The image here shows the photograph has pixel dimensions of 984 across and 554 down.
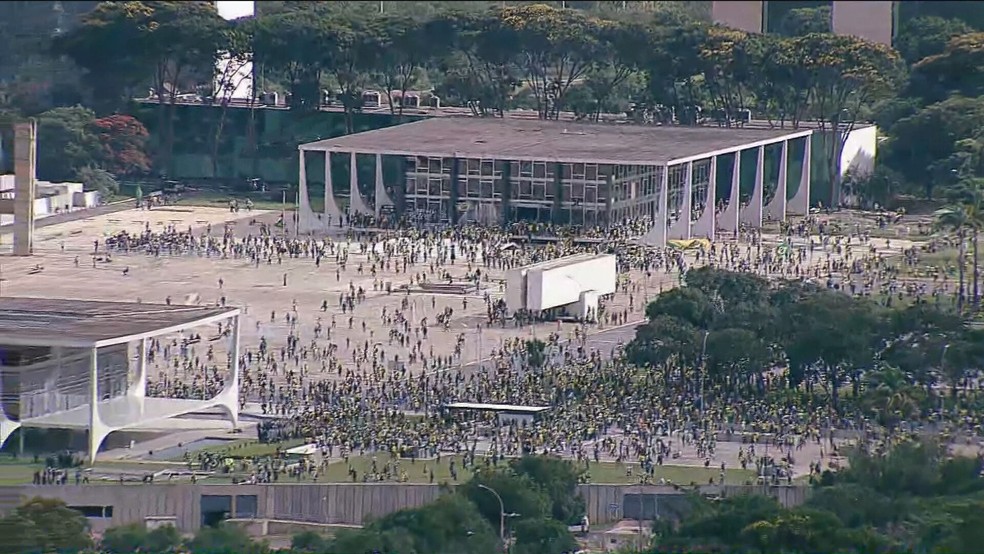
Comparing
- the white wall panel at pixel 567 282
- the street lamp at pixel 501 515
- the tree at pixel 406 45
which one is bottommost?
the street lamp at pixel 501 515

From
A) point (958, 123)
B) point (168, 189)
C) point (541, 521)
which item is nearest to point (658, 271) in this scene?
point (958, 123)

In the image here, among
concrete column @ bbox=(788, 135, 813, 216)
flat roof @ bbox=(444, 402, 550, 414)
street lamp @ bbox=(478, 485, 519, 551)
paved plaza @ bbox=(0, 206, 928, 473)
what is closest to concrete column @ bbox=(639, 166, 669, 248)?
paved plaza @ bbox=(0, 206, 928, 473)

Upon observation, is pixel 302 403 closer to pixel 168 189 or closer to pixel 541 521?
pixel 541 521

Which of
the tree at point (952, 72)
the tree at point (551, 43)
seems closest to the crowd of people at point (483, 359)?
the tree at point (952, 72)

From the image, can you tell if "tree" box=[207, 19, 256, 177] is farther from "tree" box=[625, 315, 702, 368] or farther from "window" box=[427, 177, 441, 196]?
"tree" box=[625, 315, 702, 368]

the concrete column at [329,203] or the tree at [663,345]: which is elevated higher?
the concrete column at [329,203]

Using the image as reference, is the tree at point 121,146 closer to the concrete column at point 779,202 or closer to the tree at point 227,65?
the tree at point 227,65
